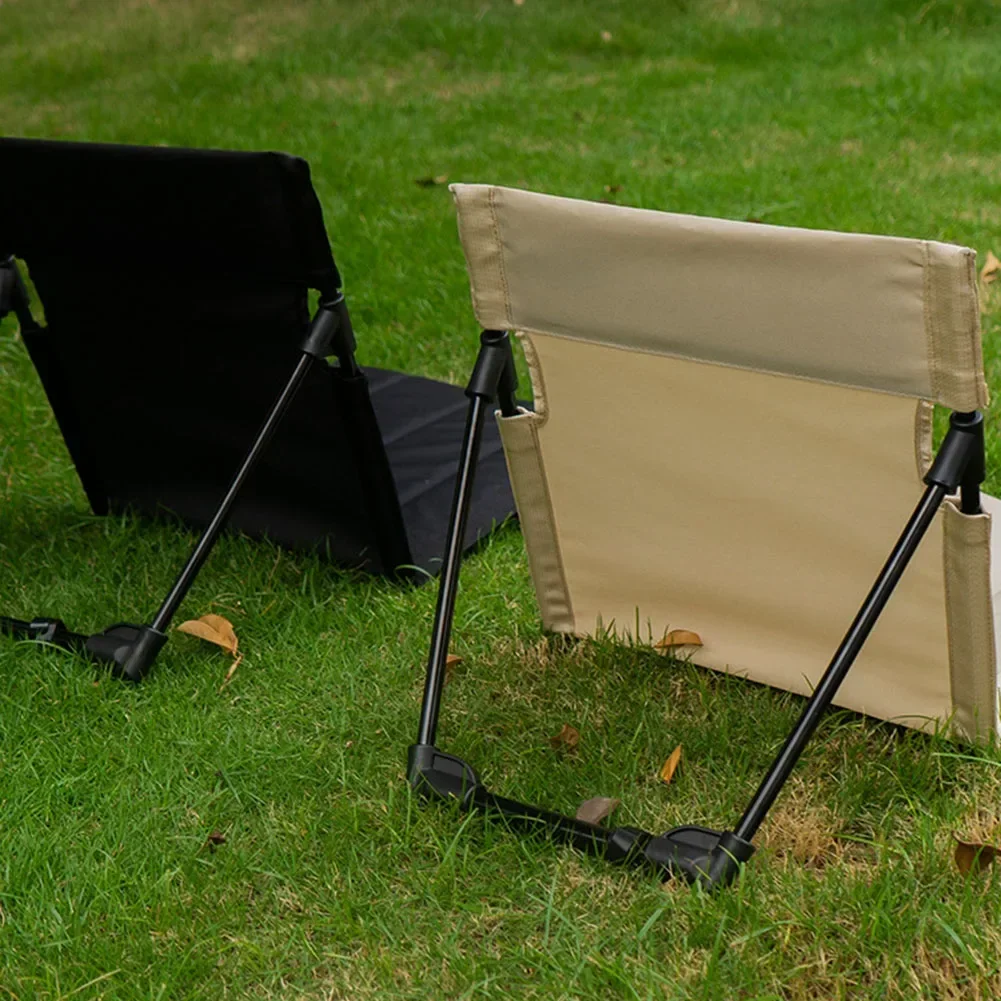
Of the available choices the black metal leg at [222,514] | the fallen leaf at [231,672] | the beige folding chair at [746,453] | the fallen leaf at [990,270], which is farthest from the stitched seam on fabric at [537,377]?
the fallen leaf at [990,270]

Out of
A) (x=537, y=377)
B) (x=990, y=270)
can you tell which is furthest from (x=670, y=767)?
(x=990, y=270)

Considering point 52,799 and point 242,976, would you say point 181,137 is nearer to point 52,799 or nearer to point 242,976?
point 52,799

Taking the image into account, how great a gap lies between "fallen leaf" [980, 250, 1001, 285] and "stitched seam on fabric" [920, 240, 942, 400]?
2.70 metres

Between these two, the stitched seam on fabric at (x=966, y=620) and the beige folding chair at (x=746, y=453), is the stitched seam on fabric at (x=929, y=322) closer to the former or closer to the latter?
the beige folding chair at (x=746, y=453)

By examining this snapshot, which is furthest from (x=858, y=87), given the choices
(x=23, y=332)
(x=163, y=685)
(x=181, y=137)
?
(x=163, y=685)

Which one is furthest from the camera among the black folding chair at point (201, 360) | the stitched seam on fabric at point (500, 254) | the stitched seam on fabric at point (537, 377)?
the black folding chair at point (201, 360)

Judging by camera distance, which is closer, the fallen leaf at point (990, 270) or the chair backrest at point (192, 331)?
the chair backrest at point (192, 331)

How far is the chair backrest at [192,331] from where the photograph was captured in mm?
2586

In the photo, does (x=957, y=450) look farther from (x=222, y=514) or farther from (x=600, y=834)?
(x=222, y=514)

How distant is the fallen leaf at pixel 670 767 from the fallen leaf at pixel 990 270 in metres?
2.61

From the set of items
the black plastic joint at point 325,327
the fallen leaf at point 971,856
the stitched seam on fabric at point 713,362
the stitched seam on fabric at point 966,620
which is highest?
the stitched seam on fabric at point 713,362

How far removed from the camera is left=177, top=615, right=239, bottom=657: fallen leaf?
2775mm

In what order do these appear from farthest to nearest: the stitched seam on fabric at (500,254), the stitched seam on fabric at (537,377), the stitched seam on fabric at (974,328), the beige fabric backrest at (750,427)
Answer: the stitched seam on fabric at (537,377) < the stitched seam on fabric at (500,254) < the beige fabric backrest at (750,427) < the stitched seam on fabric at (974,328)

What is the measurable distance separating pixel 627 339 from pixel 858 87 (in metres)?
5.08
